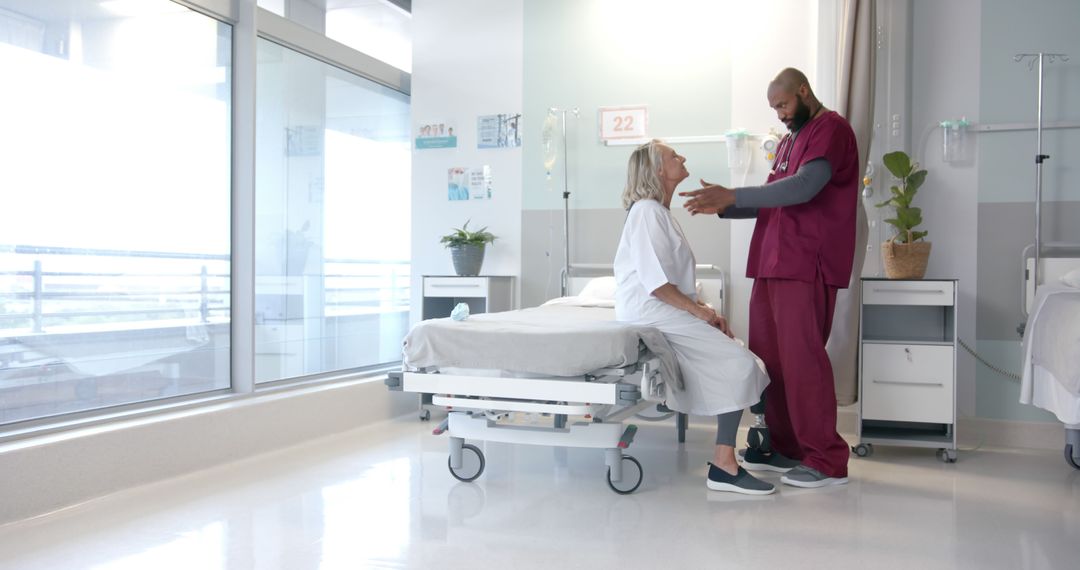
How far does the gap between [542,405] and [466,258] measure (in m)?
2.37

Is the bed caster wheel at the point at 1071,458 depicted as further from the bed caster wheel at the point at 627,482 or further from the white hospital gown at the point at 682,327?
the bed caster wheel at the point at 627,482

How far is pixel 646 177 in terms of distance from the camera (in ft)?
11.6

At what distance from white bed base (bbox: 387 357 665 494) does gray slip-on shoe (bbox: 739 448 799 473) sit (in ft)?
2.41

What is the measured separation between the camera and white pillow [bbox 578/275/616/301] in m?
4.85

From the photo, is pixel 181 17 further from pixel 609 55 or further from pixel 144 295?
pixel 609 55

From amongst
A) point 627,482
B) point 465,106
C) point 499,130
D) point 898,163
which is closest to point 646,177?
point 627,482

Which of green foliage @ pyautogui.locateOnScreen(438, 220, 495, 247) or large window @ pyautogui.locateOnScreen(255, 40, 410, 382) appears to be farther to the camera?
green foliage @ pyautogui.locateOnScreen(438, 220, 495, 247)

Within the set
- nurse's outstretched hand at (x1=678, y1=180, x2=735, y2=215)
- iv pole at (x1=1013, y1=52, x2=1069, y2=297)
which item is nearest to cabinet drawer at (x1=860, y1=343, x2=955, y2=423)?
iv pole at (x1=1013, y1=52, x2=1069, y2=297)

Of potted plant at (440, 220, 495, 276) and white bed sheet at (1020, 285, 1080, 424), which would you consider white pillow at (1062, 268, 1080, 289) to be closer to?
white bed sheet at (1020, 285, 1080, 424)

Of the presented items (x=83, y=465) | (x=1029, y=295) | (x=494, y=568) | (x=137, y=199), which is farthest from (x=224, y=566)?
(x=1029, y=295)

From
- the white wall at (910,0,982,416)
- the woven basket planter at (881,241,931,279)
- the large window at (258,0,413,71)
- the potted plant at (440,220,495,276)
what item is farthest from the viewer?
the potted plant at (440,220,495,276)

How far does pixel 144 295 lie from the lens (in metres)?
3.95

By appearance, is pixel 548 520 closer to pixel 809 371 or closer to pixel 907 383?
pixel 809 371

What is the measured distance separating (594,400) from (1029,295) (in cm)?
290
